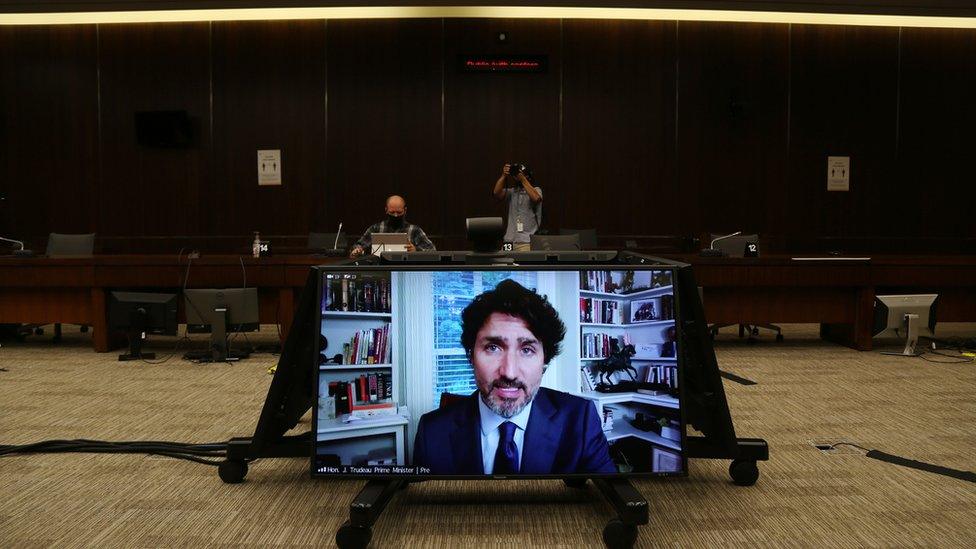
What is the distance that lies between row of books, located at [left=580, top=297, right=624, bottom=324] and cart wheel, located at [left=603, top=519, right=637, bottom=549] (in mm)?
639

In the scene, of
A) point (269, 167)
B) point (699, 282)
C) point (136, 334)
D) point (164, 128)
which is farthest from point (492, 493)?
point (164, 128)

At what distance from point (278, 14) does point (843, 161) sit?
6894 mm

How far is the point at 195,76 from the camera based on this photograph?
8586 millimetres

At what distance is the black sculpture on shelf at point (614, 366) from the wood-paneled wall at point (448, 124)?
629cm

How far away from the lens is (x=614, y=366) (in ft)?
7.79

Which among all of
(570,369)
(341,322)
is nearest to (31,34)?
(341,322)

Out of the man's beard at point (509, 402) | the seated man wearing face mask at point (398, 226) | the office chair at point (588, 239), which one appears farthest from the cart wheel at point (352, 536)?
the office chair at point (588, 239)

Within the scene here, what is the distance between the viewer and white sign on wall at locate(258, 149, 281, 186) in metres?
8.59

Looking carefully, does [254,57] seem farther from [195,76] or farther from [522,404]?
[522,404]

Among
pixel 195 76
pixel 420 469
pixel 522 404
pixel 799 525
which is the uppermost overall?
pixel 195 76

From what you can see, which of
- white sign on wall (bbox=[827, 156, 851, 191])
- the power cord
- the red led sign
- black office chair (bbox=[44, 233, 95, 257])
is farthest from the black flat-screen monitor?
white sign on wall (bbox=[827, 156, 851, 191])

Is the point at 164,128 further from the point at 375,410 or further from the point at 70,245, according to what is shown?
the point at 375,410

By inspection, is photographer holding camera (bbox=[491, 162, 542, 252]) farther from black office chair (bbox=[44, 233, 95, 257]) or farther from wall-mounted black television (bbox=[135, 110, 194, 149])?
black office chair (bbox=[44, 233, 95, 257])

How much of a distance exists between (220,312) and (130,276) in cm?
100
